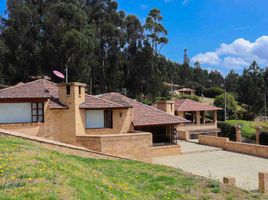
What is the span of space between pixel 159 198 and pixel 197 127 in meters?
29.3

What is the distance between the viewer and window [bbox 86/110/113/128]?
70.0 ft

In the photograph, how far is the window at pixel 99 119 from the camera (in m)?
21.3

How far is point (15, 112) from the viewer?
62.0 ft

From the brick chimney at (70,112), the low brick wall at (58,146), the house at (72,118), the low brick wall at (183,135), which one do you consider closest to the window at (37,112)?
the house at (72,118)

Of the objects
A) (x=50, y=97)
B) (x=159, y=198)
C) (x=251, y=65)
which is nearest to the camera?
(x=159, y=198)

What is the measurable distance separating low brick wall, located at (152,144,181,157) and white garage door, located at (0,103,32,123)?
1006cm

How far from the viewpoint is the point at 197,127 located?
37219mm

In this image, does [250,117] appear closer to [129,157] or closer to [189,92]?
[189,92]

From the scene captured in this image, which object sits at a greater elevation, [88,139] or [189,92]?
[189,92]

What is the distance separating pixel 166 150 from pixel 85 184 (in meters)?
17.0

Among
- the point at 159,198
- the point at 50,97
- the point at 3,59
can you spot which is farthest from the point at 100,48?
the point at 159,198

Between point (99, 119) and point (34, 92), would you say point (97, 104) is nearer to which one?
point (99, 119)

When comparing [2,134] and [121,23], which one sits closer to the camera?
[2,134]

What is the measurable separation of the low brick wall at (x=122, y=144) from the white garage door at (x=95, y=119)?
106 inches
